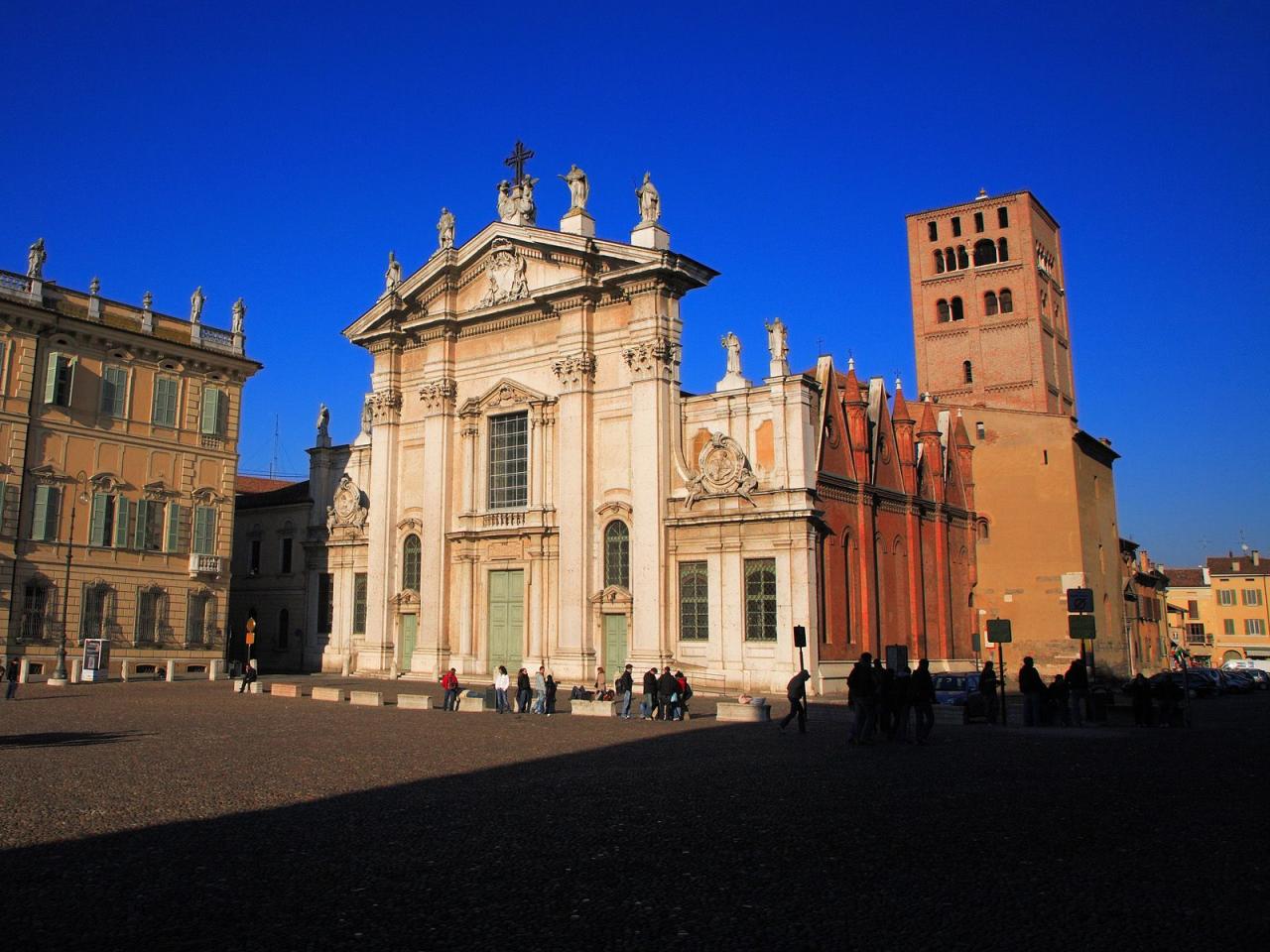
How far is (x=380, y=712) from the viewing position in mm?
25484

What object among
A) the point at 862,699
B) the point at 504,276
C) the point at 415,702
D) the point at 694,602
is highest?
the point at 504,276

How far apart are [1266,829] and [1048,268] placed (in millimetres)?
58836

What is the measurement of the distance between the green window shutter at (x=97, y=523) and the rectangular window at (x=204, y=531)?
3707 mm

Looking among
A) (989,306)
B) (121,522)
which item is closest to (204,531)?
(121,522)

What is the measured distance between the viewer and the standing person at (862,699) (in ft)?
60.6

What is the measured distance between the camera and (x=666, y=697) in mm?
24047

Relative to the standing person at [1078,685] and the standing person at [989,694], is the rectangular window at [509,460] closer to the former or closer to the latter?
the standing person at [989,694]

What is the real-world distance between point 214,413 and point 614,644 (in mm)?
20398

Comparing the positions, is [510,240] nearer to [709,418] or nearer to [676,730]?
[709,418]

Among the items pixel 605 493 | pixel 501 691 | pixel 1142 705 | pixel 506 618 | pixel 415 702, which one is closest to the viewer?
pixel 1142 705

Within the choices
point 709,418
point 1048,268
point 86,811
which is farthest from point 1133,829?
point 1048,268

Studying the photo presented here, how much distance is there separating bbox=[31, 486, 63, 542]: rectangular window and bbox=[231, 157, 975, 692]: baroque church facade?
10.3 m

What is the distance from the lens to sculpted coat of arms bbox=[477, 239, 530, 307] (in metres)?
38.8

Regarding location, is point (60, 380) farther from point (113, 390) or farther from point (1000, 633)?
point (1000, 633)
